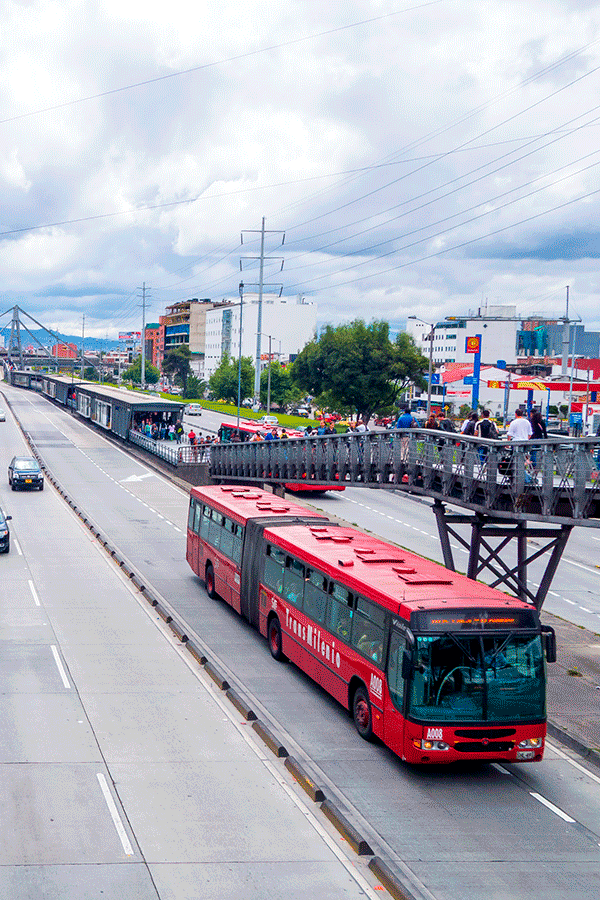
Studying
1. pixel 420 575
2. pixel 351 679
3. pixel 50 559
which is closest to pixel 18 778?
pixel 351 679

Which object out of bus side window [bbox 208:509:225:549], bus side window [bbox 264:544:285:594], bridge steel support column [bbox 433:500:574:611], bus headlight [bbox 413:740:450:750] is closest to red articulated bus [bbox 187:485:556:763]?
bus headlight [bbox 413:740:450:750]

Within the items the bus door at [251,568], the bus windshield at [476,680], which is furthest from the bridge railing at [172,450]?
the bus windshield at [476,680]

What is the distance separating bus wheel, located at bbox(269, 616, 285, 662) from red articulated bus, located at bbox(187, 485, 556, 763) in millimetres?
591

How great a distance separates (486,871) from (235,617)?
43.5ft

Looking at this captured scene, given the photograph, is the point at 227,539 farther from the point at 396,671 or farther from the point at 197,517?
the point at 396,671

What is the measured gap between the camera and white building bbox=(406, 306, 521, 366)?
151250mm

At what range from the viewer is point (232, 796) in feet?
37.7

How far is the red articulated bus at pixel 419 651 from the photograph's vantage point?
12219 millimetres

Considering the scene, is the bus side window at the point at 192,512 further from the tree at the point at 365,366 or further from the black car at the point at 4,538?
the tree at the point at 365,366

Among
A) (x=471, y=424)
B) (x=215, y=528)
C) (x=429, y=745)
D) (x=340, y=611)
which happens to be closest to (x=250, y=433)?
(x=215, y=528)

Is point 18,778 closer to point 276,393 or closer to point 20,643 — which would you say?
point 20,643

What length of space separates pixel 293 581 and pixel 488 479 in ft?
13.4

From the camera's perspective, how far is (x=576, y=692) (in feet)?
55.2

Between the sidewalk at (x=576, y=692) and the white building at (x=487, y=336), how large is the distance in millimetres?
123717
